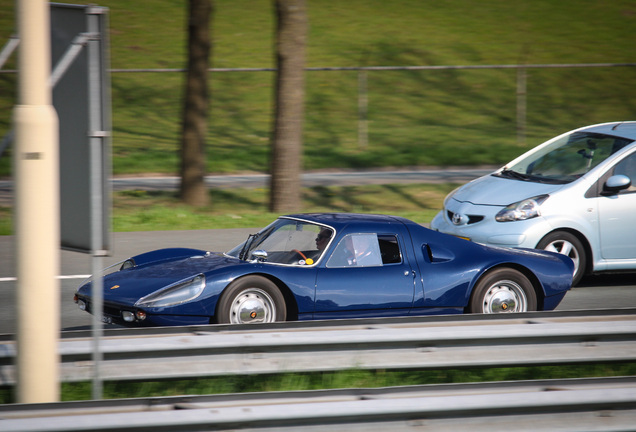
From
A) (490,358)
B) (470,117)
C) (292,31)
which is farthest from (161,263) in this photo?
(470,117)

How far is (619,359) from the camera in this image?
4902 millimetres

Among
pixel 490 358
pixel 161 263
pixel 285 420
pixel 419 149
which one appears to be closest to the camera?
pixel 285 420

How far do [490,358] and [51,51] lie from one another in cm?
312

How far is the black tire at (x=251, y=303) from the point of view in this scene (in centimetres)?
650

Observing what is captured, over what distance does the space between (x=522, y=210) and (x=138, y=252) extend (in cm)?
489

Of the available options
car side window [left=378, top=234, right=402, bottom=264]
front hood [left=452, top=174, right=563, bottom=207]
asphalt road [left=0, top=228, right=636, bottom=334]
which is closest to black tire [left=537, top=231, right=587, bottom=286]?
asphalt road [left=0, top=228, right=636, bottom=334]

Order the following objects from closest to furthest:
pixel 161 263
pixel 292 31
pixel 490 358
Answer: pixel 490 358 → pixel 161 263 → pixel 292 31

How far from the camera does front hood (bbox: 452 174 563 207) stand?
369 inches

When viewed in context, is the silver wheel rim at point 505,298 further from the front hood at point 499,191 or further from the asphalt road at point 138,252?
the front hood at point 499,191

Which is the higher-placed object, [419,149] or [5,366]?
[419,149]

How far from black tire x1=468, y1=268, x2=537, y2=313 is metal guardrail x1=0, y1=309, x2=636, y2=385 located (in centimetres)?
209

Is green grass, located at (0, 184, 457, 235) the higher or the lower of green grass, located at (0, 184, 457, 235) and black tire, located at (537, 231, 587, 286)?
the higher

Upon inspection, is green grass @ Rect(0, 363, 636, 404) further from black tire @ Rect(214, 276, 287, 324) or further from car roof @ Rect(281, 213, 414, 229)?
car roof @ Rect(281, 213, 414, 229)

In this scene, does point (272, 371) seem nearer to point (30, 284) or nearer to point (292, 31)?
point (30, 284)
